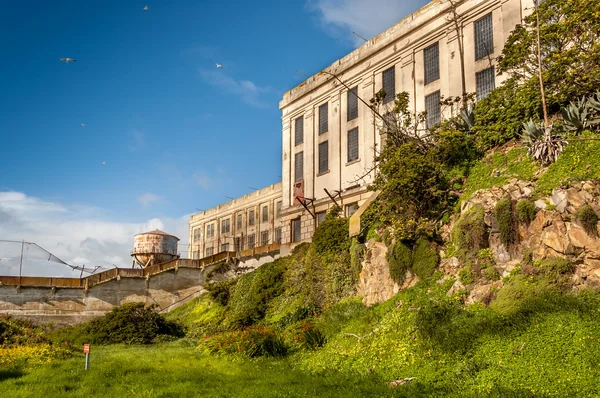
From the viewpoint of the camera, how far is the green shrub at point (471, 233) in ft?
47.7

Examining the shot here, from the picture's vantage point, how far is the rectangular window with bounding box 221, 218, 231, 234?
62125 mm

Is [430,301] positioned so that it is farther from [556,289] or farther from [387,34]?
[387,34]

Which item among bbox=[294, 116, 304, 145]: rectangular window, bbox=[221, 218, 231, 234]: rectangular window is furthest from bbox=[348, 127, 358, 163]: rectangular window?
bbox=[221, 218, 231, 234]: rectangular window

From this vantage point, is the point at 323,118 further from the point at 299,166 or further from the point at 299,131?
the point at 299,166

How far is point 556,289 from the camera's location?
11.6 meters

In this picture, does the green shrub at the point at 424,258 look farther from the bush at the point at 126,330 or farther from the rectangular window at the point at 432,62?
the bush at the point at 126,330

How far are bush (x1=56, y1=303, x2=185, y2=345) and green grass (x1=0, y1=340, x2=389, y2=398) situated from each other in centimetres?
748

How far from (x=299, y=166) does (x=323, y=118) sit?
3827 mm

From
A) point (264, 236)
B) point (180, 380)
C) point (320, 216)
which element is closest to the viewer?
point (180, 380)


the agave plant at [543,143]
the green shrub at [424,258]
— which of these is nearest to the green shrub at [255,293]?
the green shrub at [424,258]

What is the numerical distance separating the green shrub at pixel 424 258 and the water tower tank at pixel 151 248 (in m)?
36.0

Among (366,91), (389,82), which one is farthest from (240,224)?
(389,82)

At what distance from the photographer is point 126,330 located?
24859 mm

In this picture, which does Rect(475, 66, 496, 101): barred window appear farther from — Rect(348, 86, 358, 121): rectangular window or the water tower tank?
A: the water tower tank
